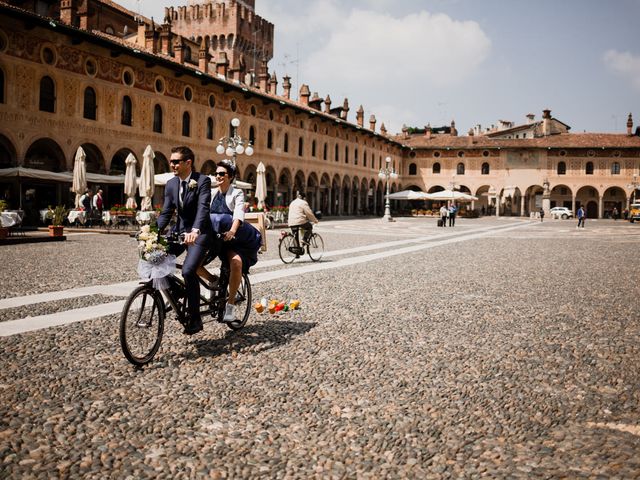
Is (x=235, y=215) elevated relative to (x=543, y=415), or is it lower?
elevated

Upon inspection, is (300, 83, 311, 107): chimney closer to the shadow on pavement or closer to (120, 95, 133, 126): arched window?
(120, 95, 133, 126): arched window

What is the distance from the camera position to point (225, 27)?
63.7 meters

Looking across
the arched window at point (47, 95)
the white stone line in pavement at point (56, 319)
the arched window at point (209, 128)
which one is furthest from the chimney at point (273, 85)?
the white stone line in pavement at point (56, 319)

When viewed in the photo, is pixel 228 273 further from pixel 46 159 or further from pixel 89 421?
pixel 46 159

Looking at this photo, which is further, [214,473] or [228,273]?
[228,273]

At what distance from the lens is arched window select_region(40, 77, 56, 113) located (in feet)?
73.5

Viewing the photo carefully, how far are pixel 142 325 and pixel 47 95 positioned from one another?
21.8m

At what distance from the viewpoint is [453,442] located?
2998 mm

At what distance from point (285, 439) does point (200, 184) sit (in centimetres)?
234

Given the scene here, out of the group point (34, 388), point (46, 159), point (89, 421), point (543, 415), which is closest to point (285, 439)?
point (89, 421)

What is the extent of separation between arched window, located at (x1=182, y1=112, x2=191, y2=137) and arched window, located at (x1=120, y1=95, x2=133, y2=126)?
3759 mm

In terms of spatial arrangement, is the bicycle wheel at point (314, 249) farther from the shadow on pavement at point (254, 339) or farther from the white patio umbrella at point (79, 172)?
the white patio umbrella at point (79, 172)

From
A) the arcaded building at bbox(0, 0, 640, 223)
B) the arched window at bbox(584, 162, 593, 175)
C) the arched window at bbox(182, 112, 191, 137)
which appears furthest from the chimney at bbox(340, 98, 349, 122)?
the arched window at bbox(584, 162, 593, 175)

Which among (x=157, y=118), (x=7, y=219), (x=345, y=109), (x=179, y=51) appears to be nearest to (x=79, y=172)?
(x=7, y=219)
